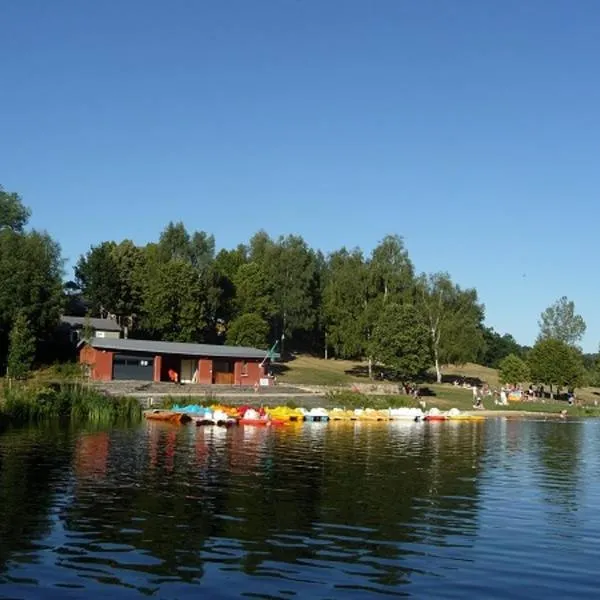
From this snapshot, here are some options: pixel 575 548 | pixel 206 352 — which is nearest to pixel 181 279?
pixel 206 352

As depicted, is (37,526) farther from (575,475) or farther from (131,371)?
(131,371)

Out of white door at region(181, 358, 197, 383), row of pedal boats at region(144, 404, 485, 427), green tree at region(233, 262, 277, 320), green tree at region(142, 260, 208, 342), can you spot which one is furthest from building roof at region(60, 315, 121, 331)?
row of pedal boats at region(144, 404, 485, 427)

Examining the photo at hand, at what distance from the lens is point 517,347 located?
193125 millimetres

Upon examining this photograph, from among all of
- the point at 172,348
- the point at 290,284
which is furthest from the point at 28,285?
the point at 290,284

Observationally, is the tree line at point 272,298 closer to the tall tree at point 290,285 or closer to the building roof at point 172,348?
the tall tree at point 290,285

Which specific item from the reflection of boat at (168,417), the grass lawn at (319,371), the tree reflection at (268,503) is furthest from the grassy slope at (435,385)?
the tree reflection at (268,503)

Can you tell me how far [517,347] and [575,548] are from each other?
18003 centimetres

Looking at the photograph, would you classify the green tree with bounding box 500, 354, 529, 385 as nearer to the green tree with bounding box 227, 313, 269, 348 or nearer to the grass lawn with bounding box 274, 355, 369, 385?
the grass lawn with bounding box 274, 355, 369, 385

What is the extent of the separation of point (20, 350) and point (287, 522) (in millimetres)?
49506

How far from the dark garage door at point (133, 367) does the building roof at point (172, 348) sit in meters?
1.01

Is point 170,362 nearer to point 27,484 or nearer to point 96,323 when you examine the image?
point 96,323

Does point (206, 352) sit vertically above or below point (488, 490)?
above

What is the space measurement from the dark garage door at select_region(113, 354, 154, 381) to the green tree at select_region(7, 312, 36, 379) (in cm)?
1039

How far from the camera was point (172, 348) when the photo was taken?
82.2m
